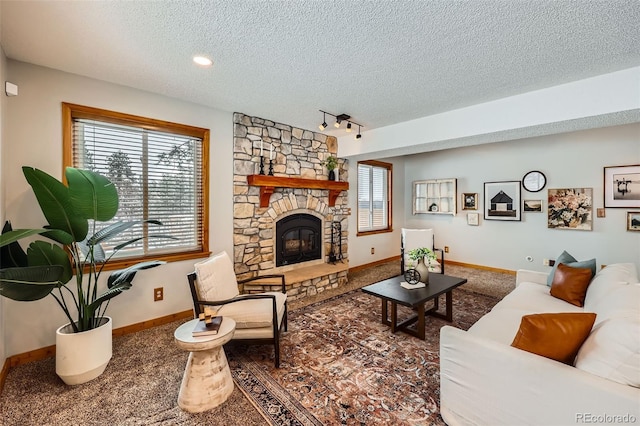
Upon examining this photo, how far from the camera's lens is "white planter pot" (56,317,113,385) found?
207 centimetres

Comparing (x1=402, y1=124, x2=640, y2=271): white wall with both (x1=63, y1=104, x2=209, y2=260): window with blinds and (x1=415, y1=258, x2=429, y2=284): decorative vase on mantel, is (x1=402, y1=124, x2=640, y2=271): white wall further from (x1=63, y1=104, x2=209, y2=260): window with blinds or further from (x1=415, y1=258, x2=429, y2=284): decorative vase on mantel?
(x1=63, y1=104, x2=209, y2=260): window with blinds

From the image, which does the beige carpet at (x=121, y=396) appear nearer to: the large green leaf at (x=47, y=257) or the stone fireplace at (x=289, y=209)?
the large green leaf at (x=47, y=257)

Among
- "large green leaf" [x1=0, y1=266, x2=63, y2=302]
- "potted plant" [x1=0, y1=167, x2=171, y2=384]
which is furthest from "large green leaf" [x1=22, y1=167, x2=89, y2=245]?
"large green leaf" [x1=0, y1=266, x2=63, y2=302]

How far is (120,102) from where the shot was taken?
2.85 metres

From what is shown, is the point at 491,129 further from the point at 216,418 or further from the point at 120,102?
the point at 120,102

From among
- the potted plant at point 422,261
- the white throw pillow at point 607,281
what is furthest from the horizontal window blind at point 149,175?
the white throw pillow at point 607,281

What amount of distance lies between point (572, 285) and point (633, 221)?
2.77 meters

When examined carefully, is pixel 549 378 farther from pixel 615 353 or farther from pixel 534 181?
pixel 534 181

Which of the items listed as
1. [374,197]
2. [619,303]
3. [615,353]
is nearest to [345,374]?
[615,353]

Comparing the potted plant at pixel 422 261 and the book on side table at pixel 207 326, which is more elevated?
the potted plant at pixel 422 261

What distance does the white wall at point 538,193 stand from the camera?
13.9 ft

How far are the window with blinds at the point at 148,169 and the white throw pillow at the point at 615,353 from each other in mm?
3279

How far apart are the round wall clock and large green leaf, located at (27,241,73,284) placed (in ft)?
21.3

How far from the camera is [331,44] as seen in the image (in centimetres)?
210
